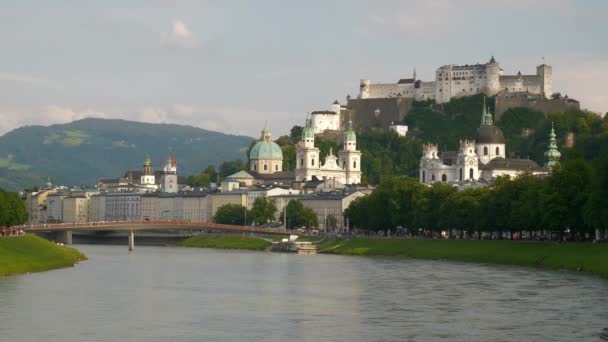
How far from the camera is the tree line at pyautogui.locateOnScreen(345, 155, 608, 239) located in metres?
79.3

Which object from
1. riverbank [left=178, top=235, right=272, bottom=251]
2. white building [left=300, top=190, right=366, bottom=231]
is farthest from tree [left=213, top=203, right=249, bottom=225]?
riverbank [left=178, top=235, right=272, bottom=251]

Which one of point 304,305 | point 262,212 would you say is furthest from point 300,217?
point 304,305

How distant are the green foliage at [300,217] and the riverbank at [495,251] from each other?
106 ft

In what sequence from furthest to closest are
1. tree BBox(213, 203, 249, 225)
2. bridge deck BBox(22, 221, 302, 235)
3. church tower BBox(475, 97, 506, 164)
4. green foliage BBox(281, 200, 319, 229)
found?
church tower BBox(475, 97, 506, 164), tree BBox(213, 203, 249, 225), green foliage BBox(281, 200, 319, 229), bridge deck BBox(22, 221, 302, 235)

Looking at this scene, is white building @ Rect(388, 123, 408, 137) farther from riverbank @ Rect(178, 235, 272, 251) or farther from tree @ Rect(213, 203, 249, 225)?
riverbank @ Rect(178, 235, 272, 251)

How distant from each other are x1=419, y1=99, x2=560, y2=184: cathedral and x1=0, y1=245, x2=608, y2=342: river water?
3120 inches

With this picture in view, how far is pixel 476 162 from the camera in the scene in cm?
16250

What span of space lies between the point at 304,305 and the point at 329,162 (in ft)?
458

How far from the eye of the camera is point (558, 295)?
57.8m

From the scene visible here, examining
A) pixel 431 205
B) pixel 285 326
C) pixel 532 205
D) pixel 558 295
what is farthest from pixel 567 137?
pixel 285 326

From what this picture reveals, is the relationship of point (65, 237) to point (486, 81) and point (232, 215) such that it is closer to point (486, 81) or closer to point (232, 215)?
point (232, 215)

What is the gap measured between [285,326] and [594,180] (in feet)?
106

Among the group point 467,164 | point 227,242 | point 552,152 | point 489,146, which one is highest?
point 489,146

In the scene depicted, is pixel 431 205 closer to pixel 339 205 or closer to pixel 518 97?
pixel 339 205
